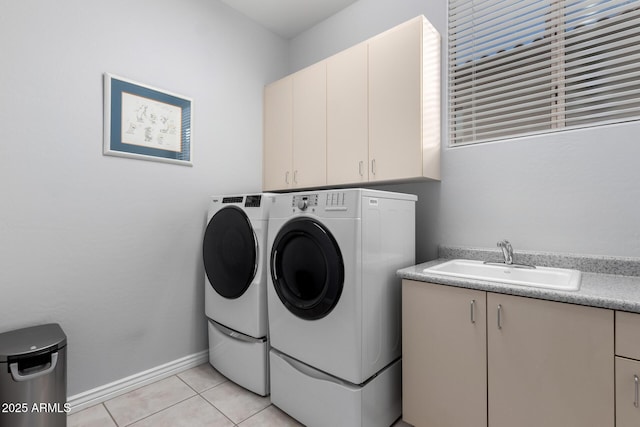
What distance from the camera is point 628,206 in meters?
1.50

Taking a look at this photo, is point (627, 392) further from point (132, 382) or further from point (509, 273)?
point (132, 382)

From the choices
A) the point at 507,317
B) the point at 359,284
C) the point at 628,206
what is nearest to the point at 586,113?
the point at 628,206

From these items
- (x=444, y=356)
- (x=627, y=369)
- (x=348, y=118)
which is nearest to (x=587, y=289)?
(x=627, y=369)

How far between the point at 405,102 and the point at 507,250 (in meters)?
1.05

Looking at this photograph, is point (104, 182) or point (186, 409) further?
point (104, 182)

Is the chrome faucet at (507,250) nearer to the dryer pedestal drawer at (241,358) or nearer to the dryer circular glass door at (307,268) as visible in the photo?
the dryer circular glass door at (307,268)

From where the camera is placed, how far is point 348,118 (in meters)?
2.16

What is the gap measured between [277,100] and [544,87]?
6.37 feet

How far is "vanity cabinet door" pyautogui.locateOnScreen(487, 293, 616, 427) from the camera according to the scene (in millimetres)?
1061

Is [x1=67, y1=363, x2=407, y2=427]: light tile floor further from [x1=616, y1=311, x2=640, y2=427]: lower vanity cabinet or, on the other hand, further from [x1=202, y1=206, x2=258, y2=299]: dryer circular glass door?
[x1=616, y1=311, x2=640, y2=427]: lower vanity cabinet

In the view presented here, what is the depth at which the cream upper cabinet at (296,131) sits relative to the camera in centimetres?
235

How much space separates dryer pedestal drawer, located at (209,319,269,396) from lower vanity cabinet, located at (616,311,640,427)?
1.62m

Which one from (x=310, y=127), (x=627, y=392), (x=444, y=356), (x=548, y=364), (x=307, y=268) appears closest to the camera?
(x=627, y=392)

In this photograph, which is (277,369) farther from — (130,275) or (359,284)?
(130,275)
